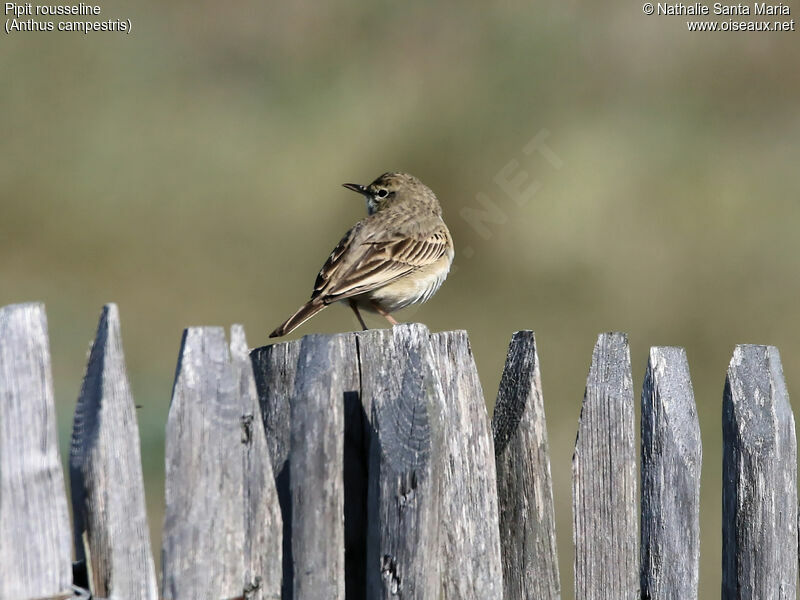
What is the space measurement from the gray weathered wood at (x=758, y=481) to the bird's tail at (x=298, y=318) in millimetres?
2470

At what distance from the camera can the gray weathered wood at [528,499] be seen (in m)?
3.34

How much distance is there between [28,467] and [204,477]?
0.45 meters

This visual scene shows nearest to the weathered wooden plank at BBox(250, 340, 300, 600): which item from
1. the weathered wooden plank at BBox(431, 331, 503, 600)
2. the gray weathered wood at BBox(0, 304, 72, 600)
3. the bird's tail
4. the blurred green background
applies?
the weathered wooden plank at BBox(431, 331, 503, 600)

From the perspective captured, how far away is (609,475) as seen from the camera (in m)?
3.42

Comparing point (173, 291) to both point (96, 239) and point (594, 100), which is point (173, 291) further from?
point (594, 100)

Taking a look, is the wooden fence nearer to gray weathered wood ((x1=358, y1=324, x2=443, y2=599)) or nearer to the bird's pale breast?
gray weathered wood ((x1=358, y1=324, x2=443, y2=599))

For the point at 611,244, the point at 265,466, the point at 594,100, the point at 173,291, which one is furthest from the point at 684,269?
the point at 265,466

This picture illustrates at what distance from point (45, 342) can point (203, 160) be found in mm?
8525

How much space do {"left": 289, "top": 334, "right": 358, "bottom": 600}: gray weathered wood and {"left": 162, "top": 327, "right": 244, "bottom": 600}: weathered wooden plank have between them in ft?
0.75

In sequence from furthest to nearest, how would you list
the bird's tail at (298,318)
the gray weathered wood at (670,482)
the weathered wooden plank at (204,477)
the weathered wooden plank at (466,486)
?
1. the bird's tail at (298,318)
2. the gray weathered wood at (670,482)
3. the weathered wooden plank at (466,486)
4. the weathered wooden plank at (204,477)

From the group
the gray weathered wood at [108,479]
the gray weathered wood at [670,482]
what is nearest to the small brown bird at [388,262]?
the gray weathered wood at [670,482]

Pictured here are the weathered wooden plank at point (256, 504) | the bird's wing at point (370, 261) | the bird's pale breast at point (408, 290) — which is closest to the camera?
the weathered wooden plank at point (256, 504)

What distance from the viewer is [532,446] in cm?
336

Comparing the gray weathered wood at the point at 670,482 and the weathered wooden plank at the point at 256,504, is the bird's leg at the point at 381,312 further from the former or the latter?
the weathered wooden plank at the point at 256,504
